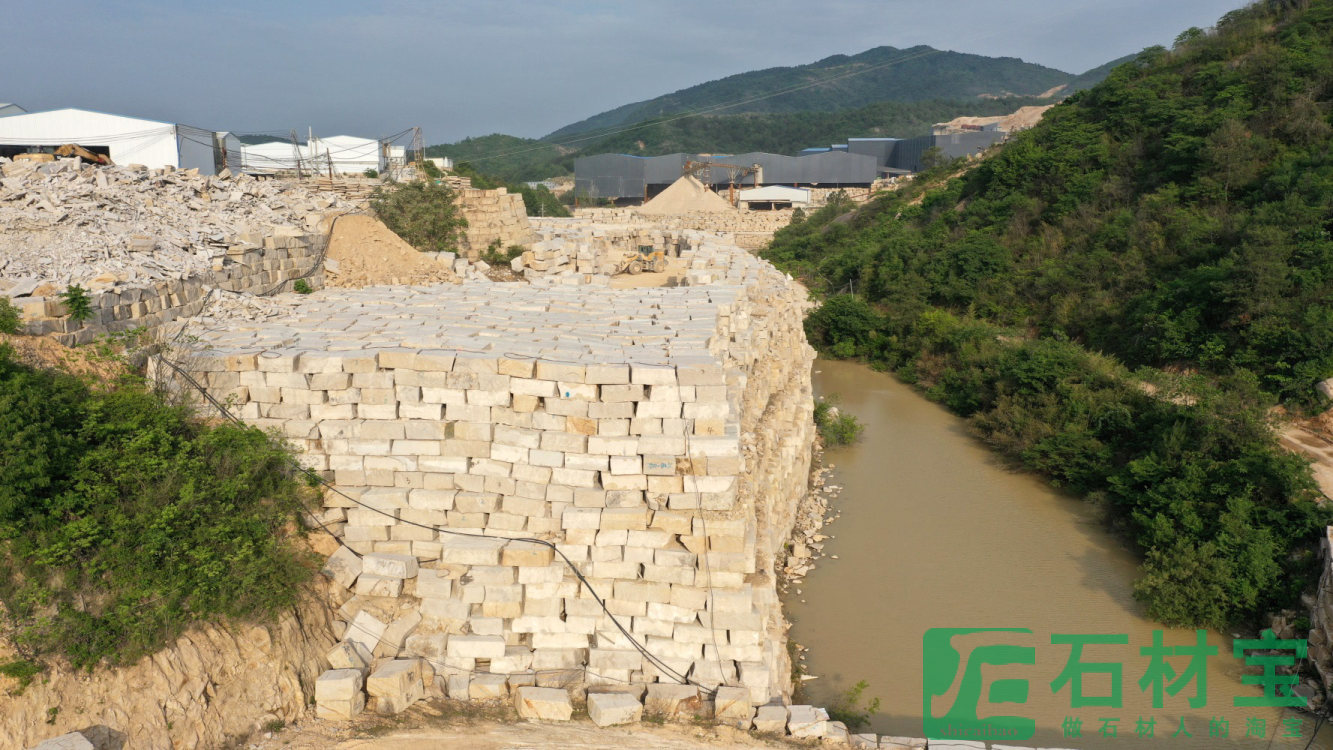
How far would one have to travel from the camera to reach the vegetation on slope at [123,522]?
470 cm

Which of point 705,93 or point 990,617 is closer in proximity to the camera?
point 990,617

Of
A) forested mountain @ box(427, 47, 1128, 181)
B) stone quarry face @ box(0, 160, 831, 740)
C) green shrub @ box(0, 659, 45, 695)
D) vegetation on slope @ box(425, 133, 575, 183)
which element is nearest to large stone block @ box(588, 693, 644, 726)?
stone quarry face @ box(0, 160, 831, 740)

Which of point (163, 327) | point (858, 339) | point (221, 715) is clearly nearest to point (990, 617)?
point (221, 715)

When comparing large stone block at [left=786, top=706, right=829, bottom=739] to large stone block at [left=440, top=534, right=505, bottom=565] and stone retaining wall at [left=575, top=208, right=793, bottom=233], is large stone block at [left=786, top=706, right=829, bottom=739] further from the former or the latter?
stone retaining wall at [left=575, top=208, right=793, bottom=233]

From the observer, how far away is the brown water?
729cm

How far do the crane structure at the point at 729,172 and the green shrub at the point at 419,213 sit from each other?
29049 millimetres

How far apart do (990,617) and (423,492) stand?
20.9 ft

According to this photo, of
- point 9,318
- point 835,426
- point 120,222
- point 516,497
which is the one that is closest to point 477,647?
point 516,497

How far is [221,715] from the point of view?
16.1ft

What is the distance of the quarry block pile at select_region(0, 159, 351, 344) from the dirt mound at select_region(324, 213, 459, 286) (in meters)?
0.29

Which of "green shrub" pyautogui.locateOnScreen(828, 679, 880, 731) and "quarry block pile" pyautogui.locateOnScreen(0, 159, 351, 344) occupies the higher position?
"quarry block pile" pyautogui.locateOnScreen(0, 159, 351, 344)

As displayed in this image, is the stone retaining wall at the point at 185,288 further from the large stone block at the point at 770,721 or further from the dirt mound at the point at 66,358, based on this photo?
the large stone block at the point at 770,721

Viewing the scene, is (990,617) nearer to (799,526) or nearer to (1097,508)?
(799,526)

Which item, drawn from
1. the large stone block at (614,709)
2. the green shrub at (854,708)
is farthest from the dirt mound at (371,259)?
the green shrub at (854,708)
